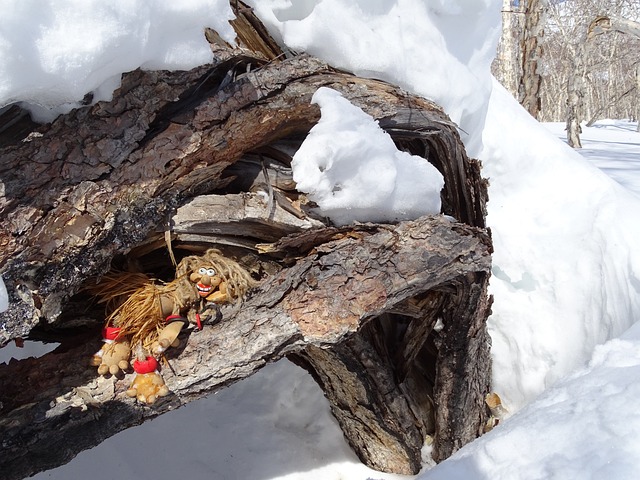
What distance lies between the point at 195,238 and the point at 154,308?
0.26 meters

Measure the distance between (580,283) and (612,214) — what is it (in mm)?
434

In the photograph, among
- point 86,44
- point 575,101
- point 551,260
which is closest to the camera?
point 86,44

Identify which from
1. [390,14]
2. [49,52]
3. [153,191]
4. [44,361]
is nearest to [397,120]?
[390,14]

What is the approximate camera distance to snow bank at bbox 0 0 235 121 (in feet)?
3.95

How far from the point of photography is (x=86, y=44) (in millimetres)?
1264

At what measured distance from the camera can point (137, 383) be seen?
161cm

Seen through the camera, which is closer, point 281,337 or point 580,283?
point 281,337

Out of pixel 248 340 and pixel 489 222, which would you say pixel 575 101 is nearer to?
pixel 489 222

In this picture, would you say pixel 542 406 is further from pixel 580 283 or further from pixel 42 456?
pixel 42 456

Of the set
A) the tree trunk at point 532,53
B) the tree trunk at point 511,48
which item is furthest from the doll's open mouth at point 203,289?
the tree trunk at point 511,48

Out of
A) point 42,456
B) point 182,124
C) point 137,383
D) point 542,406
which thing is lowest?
point 542,406

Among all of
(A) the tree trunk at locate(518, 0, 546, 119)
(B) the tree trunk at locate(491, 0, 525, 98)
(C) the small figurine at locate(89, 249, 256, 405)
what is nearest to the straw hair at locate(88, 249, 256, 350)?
(C) the small figurine at locate(89, 249, 256, 405)

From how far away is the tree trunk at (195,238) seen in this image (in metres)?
1.46

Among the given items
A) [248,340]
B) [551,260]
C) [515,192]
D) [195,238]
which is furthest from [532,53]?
[248,340]
